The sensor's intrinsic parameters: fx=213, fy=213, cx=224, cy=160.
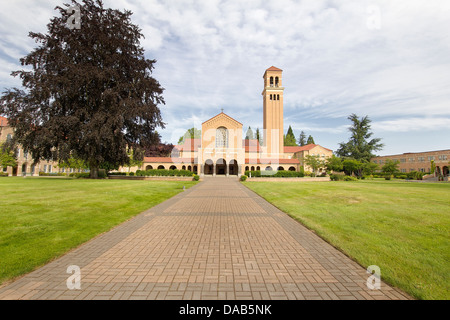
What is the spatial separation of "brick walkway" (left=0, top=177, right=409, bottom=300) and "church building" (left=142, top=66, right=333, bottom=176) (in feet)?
131

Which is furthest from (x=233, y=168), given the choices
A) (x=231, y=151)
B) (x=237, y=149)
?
(x=237, y=149)

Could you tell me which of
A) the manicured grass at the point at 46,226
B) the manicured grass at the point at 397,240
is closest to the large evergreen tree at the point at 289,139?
→ the manicured grass at the point at 397,240

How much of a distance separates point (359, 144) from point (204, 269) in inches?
2445

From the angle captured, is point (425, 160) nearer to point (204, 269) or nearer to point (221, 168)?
point (221, 168)

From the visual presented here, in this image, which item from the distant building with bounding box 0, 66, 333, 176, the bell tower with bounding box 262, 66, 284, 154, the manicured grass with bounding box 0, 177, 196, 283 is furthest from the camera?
the bell tower with bounding box 262, 66, 284, 154

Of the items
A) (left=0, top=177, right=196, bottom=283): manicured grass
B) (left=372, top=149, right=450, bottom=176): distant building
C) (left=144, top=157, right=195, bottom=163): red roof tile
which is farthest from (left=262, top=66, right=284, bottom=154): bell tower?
(left=0, top=177, right=196, bottom=283): manicured grass

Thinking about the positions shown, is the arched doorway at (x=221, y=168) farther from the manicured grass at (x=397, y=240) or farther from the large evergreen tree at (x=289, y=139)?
the manicured grass at (x=397, y=240)

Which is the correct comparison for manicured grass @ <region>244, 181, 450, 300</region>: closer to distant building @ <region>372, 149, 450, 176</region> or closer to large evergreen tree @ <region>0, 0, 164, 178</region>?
large evergreen tree @ <region>0, 0, 164, 178</region>

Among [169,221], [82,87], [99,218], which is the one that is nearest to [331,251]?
[169,221]

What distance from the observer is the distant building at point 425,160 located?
51.9 metres

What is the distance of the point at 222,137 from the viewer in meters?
50.3

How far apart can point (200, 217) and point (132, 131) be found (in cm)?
2175

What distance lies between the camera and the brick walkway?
3.12 meters
